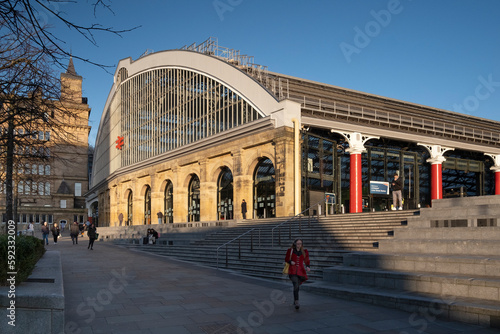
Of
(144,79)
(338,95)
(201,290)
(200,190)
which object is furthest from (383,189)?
(144,79)

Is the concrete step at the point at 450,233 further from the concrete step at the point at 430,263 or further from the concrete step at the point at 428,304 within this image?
the concrete step at the point at 428,304

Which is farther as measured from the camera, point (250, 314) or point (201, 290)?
point (201, 290)

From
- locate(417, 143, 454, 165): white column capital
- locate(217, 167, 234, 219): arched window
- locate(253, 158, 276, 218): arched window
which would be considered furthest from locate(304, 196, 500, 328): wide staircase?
locate(217, 167, 234, 219): arched window

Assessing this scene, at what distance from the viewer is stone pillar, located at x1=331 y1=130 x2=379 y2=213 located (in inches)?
1124

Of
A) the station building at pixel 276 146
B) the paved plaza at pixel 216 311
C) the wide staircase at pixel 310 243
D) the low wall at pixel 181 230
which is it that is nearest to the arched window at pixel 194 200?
the station building at pixel 276 146

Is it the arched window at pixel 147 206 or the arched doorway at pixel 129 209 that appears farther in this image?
the arched doorway at pixel 129 209

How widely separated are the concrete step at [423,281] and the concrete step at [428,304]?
0.20m

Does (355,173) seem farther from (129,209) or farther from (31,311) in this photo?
(129,209)

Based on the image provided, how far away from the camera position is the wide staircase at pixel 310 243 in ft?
49.1

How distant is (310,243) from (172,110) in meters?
27.6

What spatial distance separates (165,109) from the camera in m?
43.4

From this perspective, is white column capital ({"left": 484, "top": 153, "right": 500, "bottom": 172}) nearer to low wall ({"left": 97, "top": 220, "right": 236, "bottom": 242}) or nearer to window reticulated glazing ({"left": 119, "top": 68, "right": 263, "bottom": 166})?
window reticulated glazing ({"left": 119, "top": 68, "right": 263, "bottom": 166})

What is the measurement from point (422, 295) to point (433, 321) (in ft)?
3.55

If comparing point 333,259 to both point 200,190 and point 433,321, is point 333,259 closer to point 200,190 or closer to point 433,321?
point 433,321
